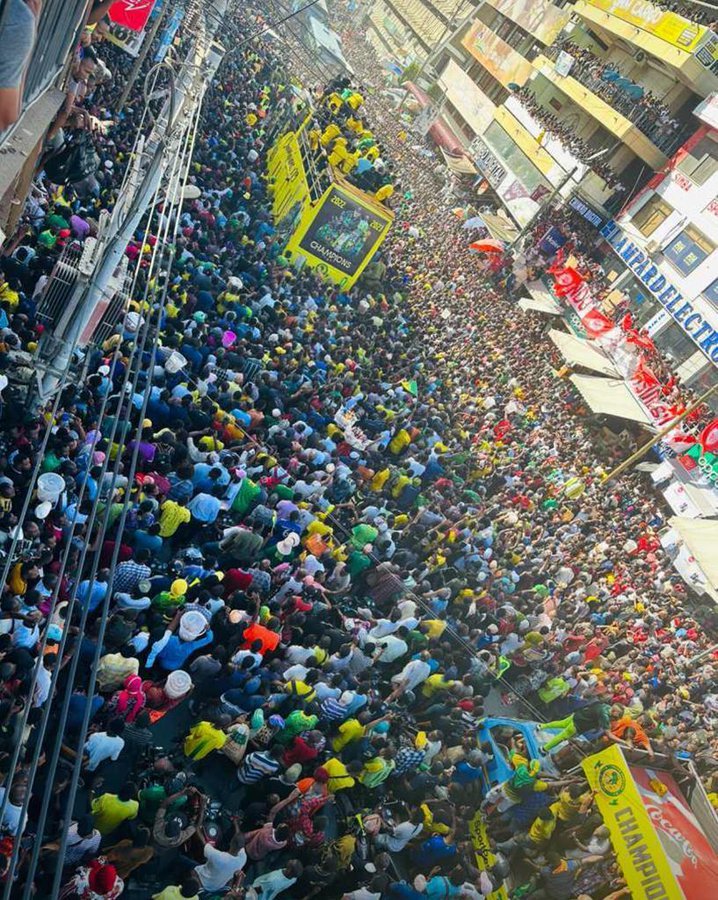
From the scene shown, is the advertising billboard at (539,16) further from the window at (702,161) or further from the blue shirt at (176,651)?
the blue shirt at (176,651)

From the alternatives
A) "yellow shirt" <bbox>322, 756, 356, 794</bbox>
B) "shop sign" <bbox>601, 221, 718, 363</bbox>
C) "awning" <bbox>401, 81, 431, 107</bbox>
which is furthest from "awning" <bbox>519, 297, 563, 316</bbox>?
"awning" <bbox>401, 81, 431, 107</bbox>

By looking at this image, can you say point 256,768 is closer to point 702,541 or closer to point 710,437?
point 702,541

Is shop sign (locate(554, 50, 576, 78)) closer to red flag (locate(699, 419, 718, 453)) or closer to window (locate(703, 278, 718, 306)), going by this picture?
window (locate(703, 278, 718, 306))

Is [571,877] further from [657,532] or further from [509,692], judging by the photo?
[657,532]

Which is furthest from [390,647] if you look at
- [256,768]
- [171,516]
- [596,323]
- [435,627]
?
[596,323]

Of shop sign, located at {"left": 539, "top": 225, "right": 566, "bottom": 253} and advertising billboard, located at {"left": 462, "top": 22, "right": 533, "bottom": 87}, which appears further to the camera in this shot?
advertising billboard, located at {"left": 462, "top": 22, "right": 533, "bottom": 87}

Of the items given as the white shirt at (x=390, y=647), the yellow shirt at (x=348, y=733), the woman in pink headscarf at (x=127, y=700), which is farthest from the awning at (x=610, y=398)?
the woman in pink headscarf at (x=127, y=700)
